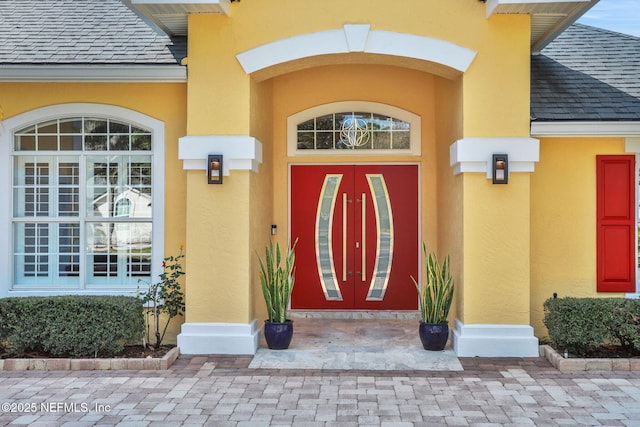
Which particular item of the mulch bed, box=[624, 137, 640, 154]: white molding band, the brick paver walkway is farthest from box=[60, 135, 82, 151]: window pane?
box=[624, 137, 640, 154]: white molding band

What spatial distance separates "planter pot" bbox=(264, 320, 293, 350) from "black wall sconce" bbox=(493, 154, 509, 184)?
3119mm

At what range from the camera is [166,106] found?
8.64m

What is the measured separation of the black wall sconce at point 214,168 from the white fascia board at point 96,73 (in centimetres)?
126

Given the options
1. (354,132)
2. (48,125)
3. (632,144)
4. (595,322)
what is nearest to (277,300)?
(354,132)

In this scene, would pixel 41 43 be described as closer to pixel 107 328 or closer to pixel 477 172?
pixel 107 328

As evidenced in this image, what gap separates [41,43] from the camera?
8.96 meters

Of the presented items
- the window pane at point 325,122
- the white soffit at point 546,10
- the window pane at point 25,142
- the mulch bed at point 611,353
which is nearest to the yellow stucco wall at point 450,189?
the white soffit at point 546,10

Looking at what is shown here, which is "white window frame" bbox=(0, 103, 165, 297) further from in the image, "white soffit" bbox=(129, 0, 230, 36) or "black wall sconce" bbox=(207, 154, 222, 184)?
"white soffit" bbox=(129, 0, 230, 36)

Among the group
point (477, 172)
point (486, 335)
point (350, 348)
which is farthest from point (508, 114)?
point (350, 348)

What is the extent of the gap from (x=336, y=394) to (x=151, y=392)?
6.07ft

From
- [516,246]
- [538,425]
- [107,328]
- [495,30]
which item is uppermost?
[495,30]

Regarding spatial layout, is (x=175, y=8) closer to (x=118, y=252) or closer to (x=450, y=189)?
(x=118, y=252)

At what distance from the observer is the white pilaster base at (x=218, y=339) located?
790 cm

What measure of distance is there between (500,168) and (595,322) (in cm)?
206
